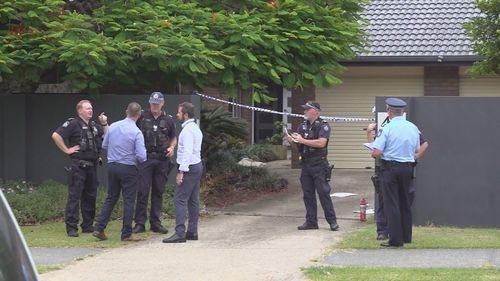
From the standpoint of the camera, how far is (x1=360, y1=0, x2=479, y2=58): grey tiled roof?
64.2 ft

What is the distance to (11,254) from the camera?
3227 millimetres

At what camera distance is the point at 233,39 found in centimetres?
1291

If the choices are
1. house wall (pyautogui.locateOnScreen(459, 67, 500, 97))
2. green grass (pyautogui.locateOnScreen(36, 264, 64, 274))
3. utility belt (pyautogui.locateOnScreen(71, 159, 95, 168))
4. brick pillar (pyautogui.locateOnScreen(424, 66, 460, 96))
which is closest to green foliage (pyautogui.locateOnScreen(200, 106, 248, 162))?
utility belt (pyautogui.locateOnScreen(71, 159, 95, 168))

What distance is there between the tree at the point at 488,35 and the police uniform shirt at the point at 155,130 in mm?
5271

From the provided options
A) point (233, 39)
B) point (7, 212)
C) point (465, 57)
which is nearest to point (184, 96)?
point (233, 39)

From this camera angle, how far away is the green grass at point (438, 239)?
10.2 meters

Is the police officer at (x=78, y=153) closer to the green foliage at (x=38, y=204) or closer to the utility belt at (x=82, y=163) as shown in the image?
the utility belt at (x=82, y=163)

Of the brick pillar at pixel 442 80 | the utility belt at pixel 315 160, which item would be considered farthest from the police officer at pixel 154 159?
the brick pillar at pixel 442 80

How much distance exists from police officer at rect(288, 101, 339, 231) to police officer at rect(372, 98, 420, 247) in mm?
1325

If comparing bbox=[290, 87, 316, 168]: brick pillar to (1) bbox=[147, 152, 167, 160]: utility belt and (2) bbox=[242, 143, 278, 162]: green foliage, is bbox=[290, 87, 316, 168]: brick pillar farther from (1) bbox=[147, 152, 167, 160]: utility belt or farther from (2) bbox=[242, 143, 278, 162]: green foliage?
(1) bbox=[147, 152, 167, 160]: utility belt

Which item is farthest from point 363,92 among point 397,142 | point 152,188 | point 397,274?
point 397,274

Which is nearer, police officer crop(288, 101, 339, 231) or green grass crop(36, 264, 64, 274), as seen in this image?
green grass crop(36, 264, 64, 274)

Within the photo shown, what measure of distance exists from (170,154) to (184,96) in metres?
2.16

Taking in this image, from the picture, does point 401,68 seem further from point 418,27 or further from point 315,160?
point 315,160
